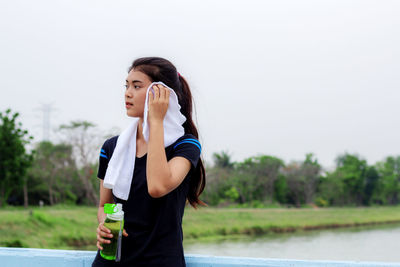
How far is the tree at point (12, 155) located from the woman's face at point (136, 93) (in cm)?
1703

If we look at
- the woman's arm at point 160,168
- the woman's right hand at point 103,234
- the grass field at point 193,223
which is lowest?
the grass field at point 193,223

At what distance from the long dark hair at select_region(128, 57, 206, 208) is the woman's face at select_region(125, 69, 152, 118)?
0.06 feet

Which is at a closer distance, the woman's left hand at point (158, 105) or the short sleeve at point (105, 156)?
the woman's left hand at point (158, 105)

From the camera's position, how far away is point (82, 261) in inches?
57.8

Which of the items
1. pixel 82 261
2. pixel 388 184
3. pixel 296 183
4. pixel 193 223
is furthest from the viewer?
pixel 388 184

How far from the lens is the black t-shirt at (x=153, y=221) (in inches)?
46.9

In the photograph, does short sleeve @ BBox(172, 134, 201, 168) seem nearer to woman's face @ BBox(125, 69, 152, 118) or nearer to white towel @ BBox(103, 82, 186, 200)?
white towel @ BBox(103, 82, 186, 200)

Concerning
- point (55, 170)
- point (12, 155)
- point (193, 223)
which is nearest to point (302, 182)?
point (193, 223)

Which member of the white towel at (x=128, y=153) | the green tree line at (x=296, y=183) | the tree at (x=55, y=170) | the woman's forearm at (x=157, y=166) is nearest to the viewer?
the woman's forearm at (x=157, y=166)

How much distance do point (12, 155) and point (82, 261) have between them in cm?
1718

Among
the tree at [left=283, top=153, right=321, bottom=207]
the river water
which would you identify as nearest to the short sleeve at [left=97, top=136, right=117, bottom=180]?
the river water

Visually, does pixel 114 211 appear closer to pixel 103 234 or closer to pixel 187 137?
pixel 103 234

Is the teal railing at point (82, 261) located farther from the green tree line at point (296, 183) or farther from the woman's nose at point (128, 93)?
the green tree line at point (296, 183)

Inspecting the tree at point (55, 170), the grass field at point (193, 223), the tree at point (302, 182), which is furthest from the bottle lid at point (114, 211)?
the tree at point (302, 182)
